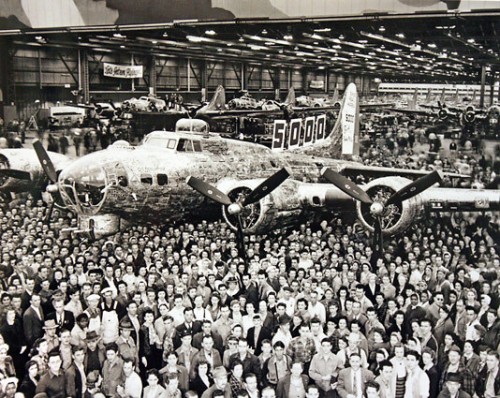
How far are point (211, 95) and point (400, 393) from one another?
24.0 ft

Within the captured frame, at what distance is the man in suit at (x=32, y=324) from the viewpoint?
6.98 m

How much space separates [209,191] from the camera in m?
10.2

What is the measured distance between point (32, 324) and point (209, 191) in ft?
13.6

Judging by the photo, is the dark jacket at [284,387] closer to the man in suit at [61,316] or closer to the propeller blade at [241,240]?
the man in suit at [61,316]

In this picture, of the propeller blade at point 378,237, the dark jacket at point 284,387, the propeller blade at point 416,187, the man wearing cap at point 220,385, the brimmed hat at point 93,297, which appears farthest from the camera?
the propeller blade at point 378,237

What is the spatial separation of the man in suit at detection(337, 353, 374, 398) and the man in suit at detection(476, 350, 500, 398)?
1.25 meters

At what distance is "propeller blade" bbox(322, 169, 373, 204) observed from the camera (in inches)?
387

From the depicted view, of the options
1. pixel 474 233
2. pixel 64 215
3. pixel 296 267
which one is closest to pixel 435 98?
pixel 474 233

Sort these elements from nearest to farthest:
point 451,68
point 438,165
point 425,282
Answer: point 425,282
point 451,68
point 438,165

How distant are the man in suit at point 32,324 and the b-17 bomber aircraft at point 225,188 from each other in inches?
124

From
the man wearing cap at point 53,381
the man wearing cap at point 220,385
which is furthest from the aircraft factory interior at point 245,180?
the man wearing cap at point 220,385

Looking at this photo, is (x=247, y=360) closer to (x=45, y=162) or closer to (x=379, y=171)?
(x=379, y=171)

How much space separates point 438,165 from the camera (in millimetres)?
11062

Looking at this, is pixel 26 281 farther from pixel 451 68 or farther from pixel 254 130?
pixel 451 68
